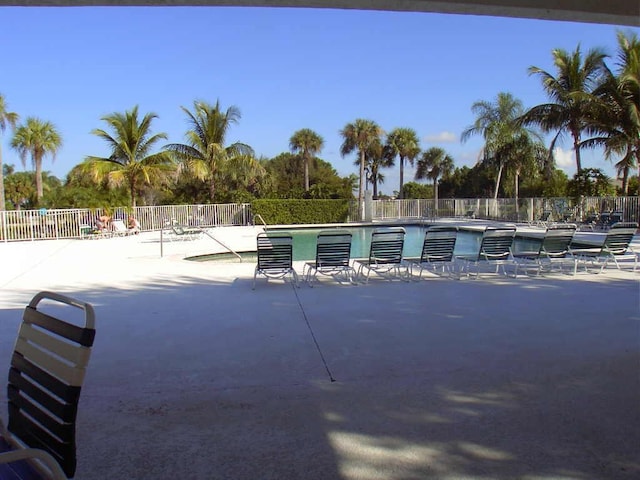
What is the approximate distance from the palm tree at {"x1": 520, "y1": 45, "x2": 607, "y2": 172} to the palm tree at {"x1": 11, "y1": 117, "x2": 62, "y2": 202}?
32.5m

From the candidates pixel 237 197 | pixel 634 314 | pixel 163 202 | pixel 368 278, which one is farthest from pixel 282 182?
pixel 634 314

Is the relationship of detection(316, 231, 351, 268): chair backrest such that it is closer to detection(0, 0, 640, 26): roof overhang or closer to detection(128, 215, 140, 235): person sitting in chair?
detection(0, 0, 640, 26): roof overhang

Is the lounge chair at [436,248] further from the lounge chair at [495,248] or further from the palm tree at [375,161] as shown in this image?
the palm tree at [375,161]

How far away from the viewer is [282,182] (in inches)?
1946

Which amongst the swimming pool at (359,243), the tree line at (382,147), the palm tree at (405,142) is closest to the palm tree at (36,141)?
the tree line at (382,147)

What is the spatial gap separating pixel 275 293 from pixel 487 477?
17.1 ft

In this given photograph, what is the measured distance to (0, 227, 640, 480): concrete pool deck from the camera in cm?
Answer: 262

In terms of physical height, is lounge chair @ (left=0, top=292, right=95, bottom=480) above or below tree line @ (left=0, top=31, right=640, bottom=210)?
below

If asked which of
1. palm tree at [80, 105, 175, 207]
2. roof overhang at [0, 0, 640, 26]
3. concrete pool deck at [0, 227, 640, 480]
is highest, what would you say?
palm tree at [80, 105, 175, 207]

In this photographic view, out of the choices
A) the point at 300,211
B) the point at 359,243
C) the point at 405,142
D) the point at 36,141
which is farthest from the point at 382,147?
the point at 36,141

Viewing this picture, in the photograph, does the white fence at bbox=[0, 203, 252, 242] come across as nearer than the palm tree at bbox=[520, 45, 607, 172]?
Yes

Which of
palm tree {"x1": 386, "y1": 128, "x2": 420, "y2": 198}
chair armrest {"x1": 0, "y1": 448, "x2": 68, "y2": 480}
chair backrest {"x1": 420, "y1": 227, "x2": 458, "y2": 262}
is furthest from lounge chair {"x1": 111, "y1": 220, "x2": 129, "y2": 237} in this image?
palm tree {"x1": 386, "y1": 128, "x2": 420, "y2": 198}

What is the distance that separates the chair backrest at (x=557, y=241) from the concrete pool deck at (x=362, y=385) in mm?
1760

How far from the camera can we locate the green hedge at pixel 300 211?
26.8 m
